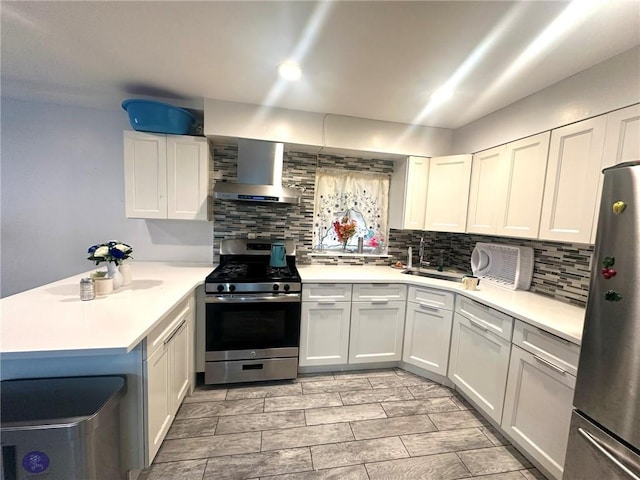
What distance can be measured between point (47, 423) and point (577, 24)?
2863mm

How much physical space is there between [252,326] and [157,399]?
814mm

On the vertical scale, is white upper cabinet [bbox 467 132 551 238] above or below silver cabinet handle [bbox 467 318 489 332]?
above

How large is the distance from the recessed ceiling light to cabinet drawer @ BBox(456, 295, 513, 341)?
212 centimetres

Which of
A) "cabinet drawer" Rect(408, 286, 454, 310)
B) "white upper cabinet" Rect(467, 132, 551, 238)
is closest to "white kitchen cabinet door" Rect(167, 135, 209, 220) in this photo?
"cabinet drawer" Rect(408, 286, 454, 310)

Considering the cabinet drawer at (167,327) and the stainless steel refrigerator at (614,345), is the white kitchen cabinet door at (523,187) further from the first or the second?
the cabinet drawer at (167,327)

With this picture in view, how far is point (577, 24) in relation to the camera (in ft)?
4.11

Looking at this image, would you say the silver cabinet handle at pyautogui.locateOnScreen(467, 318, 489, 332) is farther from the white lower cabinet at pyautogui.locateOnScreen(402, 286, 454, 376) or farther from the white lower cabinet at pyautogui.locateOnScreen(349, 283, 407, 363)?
the white lower cabinet at pyautogui.locateOnScreen(349, 283, 407, 363)

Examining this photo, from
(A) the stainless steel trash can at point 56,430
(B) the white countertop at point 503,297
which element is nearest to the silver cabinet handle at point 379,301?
(B) the white countertop at point 503,297

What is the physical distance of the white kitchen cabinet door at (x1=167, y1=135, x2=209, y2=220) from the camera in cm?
230

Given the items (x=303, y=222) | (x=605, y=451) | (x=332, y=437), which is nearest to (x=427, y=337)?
(x=332, y=437)

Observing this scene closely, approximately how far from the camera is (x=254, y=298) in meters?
2.09

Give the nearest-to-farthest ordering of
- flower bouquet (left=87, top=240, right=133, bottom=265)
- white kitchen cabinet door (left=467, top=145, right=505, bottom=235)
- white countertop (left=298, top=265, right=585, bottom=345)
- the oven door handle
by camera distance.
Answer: white countertop (left=298, top=265, right=585, bottom=345) < flower bouquet (left=87, top=240, right=133, bottom=265) < the oven door handle < white kitchen cabinet door (left=467, top=145, right=505, bottom=235)

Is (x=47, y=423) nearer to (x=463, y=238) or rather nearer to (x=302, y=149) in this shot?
(x=302, y=149)

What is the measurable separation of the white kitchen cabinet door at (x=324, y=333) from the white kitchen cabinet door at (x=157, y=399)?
3.53 ft
